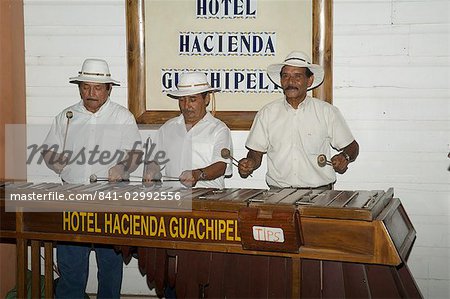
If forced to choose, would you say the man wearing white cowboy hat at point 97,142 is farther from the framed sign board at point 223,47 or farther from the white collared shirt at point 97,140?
the framed sign board at point 223,47

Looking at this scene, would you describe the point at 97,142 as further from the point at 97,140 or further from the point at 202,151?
the point at 202,151

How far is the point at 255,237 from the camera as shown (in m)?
3.14

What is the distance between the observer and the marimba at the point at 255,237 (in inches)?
120

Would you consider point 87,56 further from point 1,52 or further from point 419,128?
point 419,128

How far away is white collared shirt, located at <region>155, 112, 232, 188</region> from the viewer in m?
4.12

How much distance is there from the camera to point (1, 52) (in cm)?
457

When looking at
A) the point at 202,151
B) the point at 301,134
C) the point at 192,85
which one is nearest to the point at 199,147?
the point at 202,151

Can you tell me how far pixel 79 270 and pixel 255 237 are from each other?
1.47 metres

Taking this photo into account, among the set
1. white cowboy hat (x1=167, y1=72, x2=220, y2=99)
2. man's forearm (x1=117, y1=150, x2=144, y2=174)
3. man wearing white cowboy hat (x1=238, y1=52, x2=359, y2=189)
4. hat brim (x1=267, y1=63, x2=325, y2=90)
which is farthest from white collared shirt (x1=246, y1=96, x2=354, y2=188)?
man's forearm (x1=117, y1=150, x2=144, y2=174)

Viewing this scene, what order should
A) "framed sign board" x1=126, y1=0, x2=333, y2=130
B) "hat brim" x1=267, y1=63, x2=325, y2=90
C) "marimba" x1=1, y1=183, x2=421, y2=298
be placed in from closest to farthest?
1. "marimba" x1=1, y1=183, x2=421, y2=298
2. "hat brim" x1=267, y1=63, x2=325, y2=90
3. "framed sign board" x1=126, y1=0, x2=333, y2=130

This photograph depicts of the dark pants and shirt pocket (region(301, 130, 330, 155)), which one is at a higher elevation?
shirt pocket (region(301, 130, 330, 155))

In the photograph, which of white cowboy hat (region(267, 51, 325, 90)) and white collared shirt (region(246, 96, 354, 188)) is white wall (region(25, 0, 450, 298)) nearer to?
white cowboy hat (region(267, 51, 325, 90))

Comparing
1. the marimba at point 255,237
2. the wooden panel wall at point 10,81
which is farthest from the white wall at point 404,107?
the wooden panel wall at point 10,81

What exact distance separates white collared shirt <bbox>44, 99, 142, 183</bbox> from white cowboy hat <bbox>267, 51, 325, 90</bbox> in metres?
1.04
